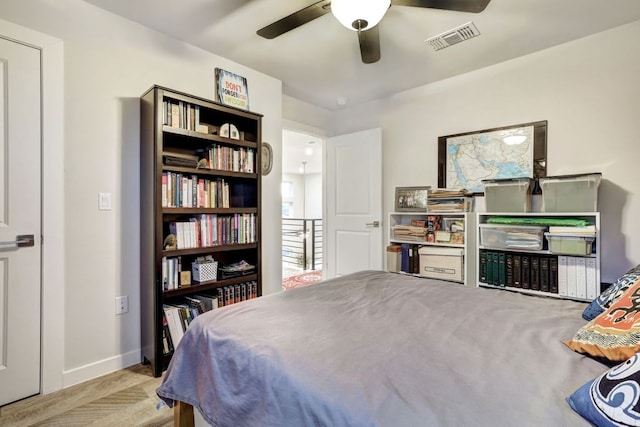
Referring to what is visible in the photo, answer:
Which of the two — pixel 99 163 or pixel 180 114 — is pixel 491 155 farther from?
pixel 99 163

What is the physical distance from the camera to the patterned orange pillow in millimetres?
806

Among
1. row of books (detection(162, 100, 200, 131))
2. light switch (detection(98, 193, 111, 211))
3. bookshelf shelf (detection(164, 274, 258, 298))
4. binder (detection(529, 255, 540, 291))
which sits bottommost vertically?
bookshelf shelf (detection(164, 274, 258, 298))

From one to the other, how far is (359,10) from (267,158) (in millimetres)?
1761

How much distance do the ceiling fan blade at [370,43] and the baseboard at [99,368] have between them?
2.54 metres

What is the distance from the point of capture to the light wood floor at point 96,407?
1625 mm

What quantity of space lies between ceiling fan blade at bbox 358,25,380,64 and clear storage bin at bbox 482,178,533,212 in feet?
4.66

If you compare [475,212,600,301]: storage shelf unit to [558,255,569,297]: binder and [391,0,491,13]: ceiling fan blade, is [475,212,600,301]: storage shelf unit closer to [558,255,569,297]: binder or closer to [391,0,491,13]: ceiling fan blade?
[558,255,569,297]: binder

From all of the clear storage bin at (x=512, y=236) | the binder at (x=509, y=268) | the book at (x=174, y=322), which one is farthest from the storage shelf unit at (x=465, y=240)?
the book at (x=174, y=322)

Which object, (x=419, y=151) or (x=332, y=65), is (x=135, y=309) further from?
(x=419, y=151)

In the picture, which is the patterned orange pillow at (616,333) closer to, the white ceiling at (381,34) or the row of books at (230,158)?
the white ceiling at (381,34)

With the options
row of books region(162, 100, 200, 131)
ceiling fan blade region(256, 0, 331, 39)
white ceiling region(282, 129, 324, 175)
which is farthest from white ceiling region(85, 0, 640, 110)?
white ceiling region(282, 129, 324, 175)

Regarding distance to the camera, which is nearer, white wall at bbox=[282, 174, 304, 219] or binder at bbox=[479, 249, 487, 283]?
binder at bbox=[479, 249, 487, 283]

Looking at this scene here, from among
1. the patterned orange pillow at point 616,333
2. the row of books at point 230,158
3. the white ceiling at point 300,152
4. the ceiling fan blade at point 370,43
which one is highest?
the white ceiling at point 300,152

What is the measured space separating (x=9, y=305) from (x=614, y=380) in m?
2.57
